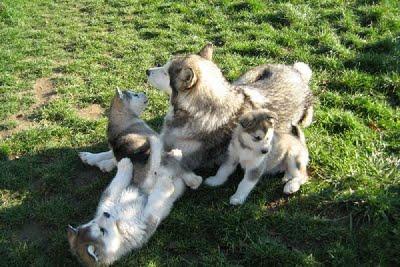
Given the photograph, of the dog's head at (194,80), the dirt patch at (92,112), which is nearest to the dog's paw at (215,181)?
the dog's head at (194,80)

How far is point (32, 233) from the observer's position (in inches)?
187

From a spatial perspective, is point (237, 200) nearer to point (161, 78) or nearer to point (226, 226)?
point (226, 226)

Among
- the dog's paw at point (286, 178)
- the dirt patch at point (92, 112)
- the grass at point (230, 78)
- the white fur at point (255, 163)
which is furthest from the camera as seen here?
the dirt patch at point (92, 112)

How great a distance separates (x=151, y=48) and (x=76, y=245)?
14.9 feet

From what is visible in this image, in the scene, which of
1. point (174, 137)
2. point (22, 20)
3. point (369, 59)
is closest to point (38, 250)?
A: point (174, 137)

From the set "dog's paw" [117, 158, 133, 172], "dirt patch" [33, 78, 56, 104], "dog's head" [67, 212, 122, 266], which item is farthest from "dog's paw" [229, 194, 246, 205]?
"dirt patch" [33, 78, 56, 104]

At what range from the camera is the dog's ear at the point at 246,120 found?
4.64m

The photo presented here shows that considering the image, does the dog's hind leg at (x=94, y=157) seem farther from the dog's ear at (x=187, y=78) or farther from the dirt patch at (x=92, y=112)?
the dog's ear at (x=187, y=78)

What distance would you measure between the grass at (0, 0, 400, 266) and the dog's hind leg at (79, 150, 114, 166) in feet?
0.37

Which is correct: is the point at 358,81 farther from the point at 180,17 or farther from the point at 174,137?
the point at 180,17

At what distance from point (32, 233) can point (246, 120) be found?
2.44m

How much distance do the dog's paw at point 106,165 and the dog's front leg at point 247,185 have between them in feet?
4.80

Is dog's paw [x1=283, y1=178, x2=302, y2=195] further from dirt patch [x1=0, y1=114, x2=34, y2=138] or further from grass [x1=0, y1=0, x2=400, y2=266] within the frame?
dirt patch [x1=0, y1=114, x2=34, y2=138]

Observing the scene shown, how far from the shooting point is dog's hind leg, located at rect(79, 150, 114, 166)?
18.0 feet
